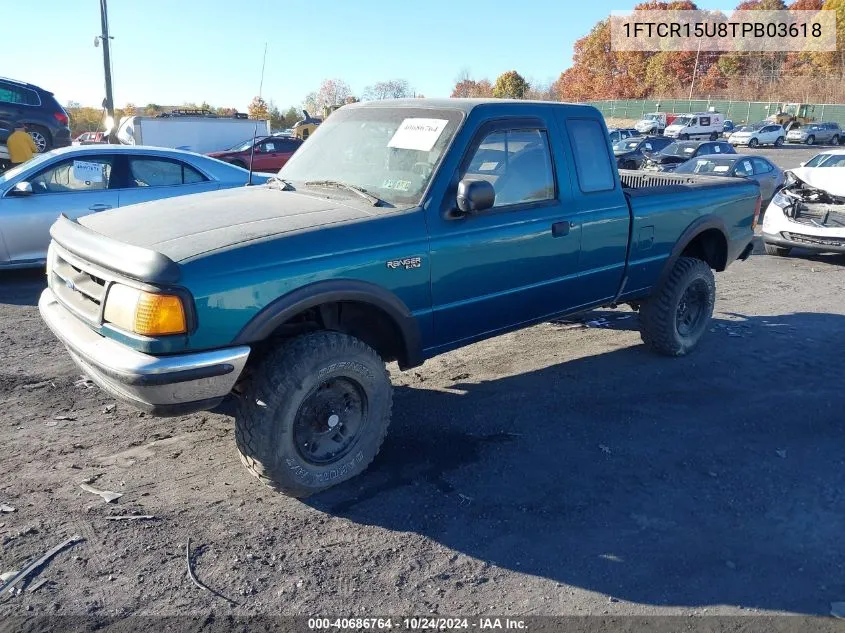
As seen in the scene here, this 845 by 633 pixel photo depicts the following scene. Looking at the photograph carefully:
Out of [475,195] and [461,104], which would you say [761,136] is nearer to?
[461,104]

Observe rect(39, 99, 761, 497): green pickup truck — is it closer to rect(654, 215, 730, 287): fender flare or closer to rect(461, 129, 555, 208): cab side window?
rect(461, 129, 555, 208): cab side window

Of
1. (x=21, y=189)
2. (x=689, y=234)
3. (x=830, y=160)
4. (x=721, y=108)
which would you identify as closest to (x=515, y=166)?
(x=689, y=234)

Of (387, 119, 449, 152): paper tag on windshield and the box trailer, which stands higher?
the box trailer

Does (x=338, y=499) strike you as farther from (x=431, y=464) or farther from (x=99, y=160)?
(x=99, y=160)

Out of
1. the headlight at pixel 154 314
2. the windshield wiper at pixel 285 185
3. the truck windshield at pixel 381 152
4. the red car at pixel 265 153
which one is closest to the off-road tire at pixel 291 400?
the headlight at pixel 154 314

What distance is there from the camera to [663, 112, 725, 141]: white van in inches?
1708

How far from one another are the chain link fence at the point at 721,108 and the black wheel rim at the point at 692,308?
58.2 meters

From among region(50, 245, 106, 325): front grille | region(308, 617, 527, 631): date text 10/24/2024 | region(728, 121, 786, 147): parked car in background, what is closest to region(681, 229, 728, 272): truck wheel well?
region(308, 617, 527, 631): date text 10/24/2024

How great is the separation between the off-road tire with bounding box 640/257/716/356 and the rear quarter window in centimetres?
116

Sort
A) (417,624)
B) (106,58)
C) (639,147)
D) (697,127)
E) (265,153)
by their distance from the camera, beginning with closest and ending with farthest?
1. (417,624)
2. (265,153)
3. (106,58)
4. (639,147)
5. (697,127)

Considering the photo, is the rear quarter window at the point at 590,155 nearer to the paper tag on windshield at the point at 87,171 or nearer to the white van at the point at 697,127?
the paper tag on windshield at the point at 87,171

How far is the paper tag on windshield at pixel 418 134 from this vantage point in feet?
13.2

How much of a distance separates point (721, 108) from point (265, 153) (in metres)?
55.2

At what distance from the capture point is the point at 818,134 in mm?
44469
